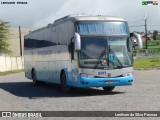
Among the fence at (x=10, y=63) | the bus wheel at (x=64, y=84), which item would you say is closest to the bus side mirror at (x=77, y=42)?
the bus wheel at (x=64, y=84)

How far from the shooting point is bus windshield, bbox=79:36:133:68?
1880 cm

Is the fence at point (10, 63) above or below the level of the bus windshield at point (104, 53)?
below

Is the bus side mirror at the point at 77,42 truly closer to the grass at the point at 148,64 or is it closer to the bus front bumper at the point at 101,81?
the bus front bumper at the point at 101,81

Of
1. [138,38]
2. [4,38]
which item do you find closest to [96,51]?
[138,38]

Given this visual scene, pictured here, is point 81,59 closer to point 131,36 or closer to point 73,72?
point 73,72

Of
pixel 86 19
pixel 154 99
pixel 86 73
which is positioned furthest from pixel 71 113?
pixel 86 19

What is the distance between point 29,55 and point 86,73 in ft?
39.0

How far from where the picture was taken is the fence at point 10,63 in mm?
61659

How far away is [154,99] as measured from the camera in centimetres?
1598

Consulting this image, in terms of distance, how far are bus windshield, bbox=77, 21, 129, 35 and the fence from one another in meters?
43.0

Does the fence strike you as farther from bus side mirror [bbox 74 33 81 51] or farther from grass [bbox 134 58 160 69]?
bus side mirror [bbox 74 33 81 51]

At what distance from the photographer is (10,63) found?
2579 inches

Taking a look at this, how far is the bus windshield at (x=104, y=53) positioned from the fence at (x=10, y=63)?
142 ft

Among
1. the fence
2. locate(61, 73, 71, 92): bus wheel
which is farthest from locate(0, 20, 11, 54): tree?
locate(61, 73, 71, 92): bus wheel
